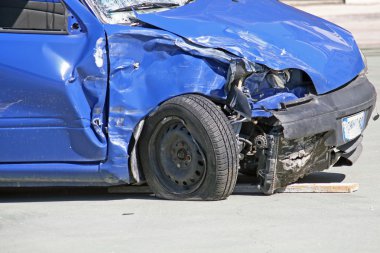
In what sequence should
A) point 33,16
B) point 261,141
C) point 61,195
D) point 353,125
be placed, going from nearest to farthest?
1. point 261,141
2. point 353,125
3. point 33,16
4. point 61,195

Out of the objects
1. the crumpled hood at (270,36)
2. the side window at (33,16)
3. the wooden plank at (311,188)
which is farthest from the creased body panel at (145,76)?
the wooden plank at (311,188)

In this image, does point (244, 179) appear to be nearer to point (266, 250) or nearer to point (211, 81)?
point (211, 81)

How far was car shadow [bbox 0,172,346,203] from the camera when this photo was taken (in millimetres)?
7051

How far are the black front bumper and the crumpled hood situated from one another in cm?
9

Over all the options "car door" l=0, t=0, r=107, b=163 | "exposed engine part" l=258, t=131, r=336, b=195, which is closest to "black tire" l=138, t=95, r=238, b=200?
"exposed engine part" l=258, t=131, r=336, b=195

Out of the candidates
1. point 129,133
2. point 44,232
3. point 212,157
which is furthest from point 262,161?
point 44,232

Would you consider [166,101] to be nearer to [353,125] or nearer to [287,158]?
[287,158]

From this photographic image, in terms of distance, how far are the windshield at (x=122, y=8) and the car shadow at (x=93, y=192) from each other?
1240 millimetres

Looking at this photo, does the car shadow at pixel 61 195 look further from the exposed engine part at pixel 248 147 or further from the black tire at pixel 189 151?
the exposed engine part at pixel 248 147

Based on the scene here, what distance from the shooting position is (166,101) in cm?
655

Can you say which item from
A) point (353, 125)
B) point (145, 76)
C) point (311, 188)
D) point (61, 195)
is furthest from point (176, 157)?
point (353, 125)

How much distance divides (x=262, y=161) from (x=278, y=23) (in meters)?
1.02

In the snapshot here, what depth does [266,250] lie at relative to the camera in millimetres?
5438

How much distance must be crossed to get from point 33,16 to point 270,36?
1.69 m
